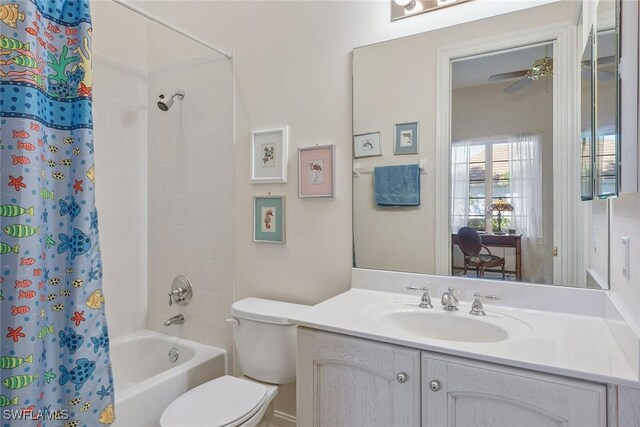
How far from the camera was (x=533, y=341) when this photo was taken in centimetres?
107

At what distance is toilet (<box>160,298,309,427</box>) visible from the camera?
136cm

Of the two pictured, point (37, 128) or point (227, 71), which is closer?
point (37, 128)

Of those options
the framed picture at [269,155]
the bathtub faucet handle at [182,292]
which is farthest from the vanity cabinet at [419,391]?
the bathtub faucet handle at [182,292]

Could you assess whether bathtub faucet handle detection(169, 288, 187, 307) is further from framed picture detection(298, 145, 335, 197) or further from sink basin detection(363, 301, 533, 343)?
sink basin detection(363, 301, 533, 343)

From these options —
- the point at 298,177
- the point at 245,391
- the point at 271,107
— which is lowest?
the point at 245,391

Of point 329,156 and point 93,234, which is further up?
point 329,156

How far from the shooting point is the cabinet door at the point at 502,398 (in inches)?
34.7

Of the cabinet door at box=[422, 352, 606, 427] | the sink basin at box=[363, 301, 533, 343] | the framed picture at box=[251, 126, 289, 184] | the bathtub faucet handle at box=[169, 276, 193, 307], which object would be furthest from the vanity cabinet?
the bathtub faucet handle at box=[169, 276, 193, 307]

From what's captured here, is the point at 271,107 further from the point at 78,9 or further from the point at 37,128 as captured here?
the point at 37,128

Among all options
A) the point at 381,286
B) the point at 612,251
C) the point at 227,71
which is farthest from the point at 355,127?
the point at 612,251

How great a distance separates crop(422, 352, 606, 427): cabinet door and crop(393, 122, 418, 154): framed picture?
878 mm

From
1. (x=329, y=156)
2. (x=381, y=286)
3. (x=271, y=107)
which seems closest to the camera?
(x=381, y=286)

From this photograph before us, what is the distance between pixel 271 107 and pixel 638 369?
1.74 m

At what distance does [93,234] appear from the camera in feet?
3.90
